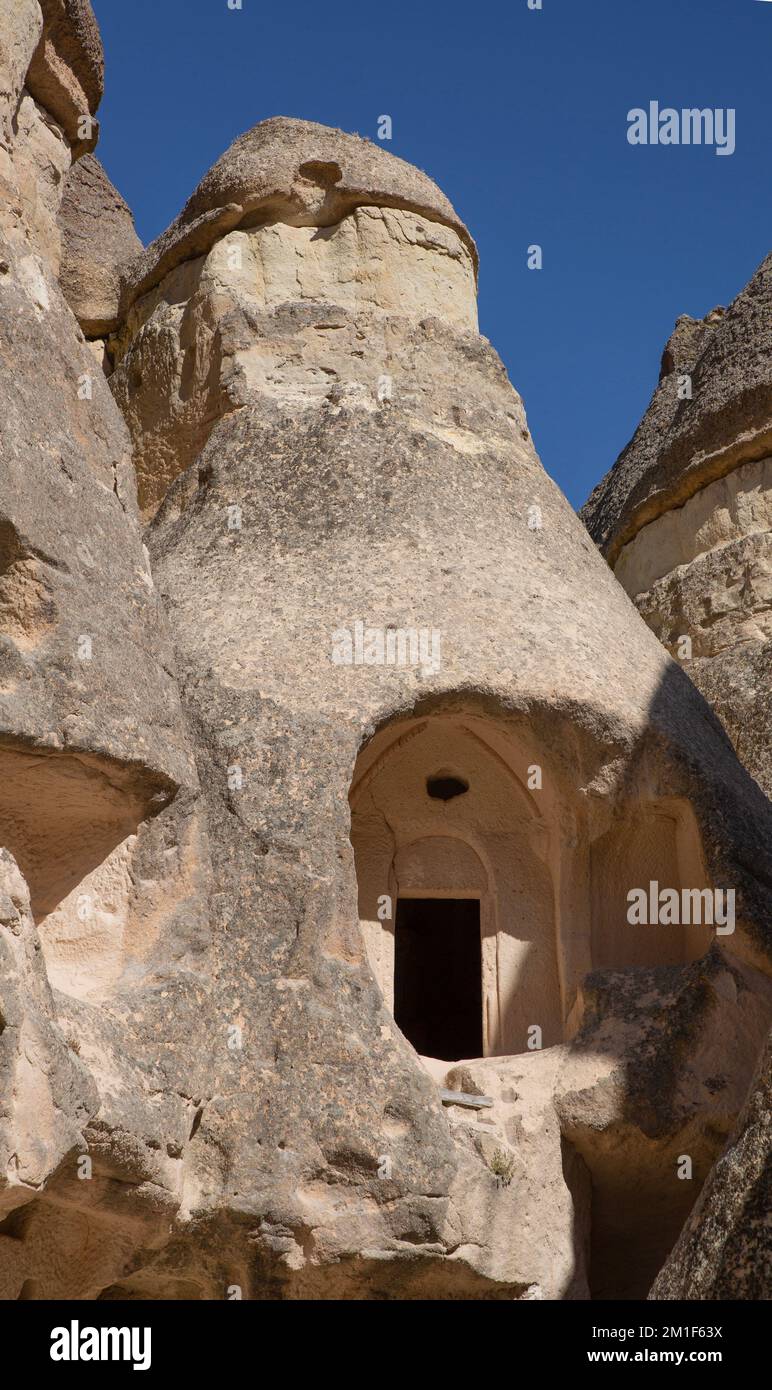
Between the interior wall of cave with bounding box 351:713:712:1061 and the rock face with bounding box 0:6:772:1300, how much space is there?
20mm

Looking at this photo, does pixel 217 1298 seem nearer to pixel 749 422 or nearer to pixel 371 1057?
pixel 371 1057

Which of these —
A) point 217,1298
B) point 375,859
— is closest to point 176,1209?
point 217,1298

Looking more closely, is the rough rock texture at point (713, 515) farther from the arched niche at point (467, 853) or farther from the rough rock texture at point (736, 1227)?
the rough rock texture at point (736, 1227)

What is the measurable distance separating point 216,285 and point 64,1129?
17.9 ft

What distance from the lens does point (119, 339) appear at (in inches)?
399

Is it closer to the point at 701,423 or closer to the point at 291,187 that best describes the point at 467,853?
the point at 291,187

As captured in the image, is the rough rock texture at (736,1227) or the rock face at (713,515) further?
the rock face at (713,515)

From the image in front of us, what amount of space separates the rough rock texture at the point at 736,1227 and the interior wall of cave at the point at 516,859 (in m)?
1.85

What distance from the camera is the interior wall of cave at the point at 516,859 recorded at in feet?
24.0

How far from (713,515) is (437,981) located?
13.0 ft

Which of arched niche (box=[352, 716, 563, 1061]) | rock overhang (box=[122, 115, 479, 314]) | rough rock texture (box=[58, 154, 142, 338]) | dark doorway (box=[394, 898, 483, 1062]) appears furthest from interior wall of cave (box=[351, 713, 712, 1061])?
rough rock texture (box=[58, 154, 142, 338])

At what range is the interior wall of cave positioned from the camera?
7.33m

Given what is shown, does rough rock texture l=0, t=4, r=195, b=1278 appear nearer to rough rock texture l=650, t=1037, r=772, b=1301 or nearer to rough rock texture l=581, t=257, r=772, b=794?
rough rock texture l=650, t=1037, r=772, b=1301

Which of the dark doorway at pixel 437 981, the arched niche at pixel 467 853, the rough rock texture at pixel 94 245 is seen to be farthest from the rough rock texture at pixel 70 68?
the dark doorway at pixel 437 981
